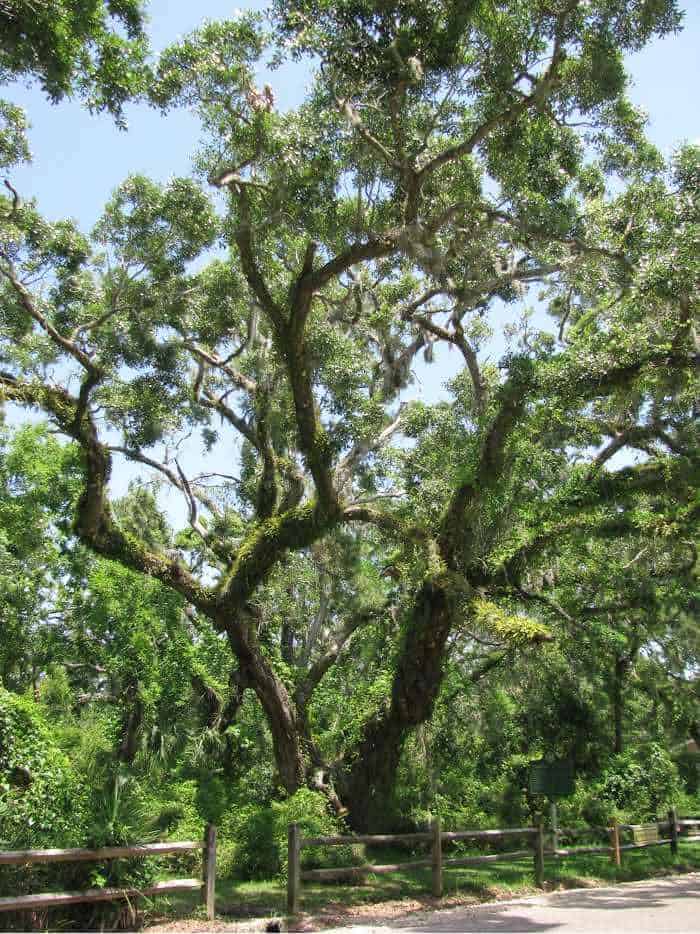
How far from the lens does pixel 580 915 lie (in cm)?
839

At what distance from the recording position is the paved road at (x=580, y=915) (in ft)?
24.8

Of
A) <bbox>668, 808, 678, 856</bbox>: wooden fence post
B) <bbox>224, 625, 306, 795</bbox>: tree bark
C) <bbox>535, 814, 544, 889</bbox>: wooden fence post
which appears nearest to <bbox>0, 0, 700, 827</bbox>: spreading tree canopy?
<bbox>224, 625, 306, 795</bbox>: tree bark

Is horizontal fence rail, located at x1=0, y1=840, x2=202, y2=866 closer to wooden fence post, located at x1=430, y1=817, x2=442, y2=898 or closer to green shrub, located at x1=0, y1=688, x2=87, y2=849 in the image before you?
green shrub, located at x1=0, y1=688, x2=87, y2=849

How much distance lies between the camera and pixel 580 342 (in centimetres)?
1045

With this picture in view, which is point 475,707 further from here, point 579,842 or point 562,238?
point 562,238

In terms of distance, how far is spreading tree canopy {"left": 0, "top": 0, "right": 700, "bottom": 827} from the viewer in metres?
8.59

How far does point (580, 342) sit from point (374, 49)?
4.62m

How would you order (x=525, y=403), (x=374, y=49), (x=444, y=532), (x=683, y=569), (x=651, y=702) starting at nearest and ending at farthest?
(x=374, y=49) < (x=525, y=403) < (x=444, y=532) < (x=683, y=569) < (x=651, y=702)

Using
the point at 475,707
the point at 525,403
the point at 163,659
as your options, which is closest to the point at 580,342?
the point at 525,403

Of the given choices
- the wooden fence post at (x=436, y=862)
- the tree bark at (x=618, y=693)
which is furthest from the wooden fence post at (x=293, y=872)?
the tree bark at (x=618, y=693)

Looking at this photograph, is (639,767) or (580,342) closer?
(580,342)

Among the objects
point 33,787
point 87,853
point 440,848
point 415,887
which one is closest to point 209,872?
point 87,853

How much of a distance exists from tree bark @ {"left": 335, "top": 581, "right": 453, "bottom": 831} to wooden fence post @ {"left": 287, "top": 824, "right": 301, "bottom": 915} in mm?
3535

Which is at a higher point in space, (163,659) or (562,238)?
(562,238)
